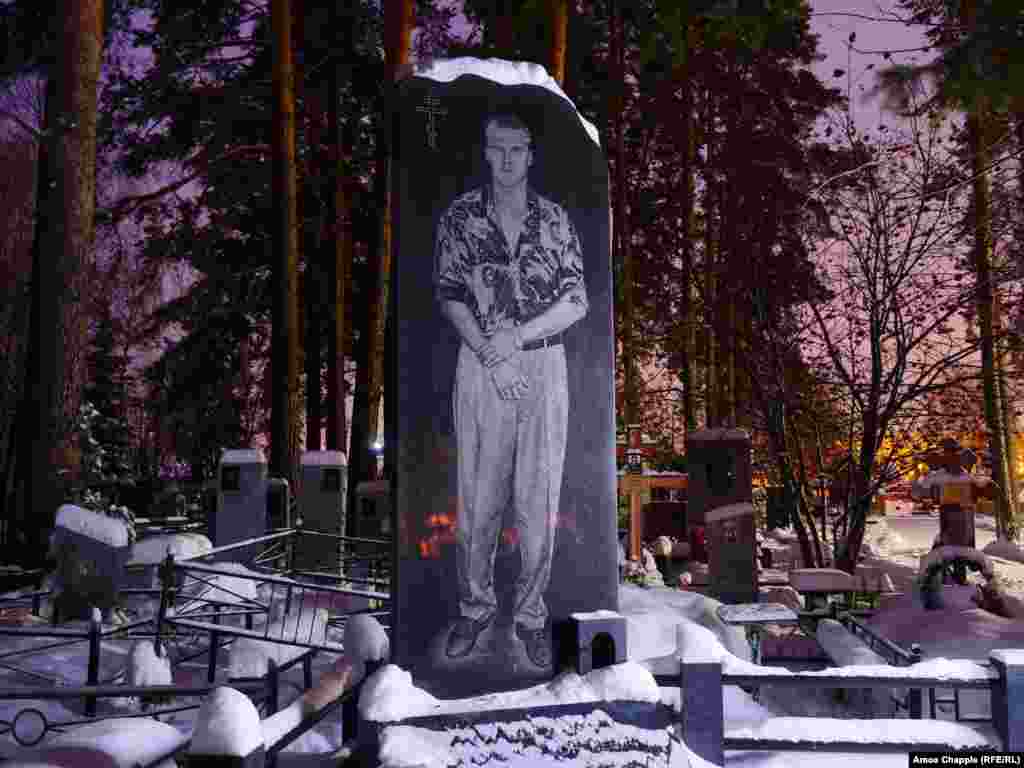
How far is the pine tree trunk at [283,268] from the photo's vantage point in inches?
605

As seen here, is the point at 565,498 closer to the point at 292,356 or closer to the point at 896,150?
the point at 896,150

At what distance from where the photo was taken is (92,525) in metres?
9.77

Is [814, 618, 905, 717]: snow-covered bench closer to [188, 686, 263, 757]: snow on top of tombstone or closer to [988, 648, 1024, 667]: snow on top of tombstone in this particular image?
[988, 648, 1024, 667]: snow on top of tombstone

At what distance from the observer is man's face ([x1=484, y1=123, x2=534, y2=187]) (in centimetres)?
577

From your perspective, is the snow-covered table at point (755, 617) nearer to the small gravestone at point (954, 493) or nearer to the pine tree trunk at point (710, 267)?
the small gravestone at point (954, 493)

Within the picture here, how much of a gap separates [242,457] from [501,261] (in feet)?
32.8

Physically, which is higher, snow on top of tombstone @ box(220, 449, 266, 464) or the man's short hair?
the man's short hair

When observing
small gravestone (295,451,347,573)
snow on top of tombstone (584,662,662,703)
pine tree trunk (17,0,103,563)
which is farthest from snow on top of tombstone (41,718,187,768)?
small gravestone (295,451,347,573)

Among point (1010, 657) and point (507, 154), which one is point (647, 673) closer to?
point (1010, 657)

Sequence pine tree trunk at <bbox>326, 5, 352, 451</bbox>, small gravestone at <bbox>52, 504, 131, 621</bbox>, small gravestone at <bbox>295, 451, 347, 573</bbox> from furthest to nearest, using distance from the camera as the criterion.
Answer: pine tree trunk at <bbox>326, 5, 352, 451</bbox> → small gravestone at <bbox>295, 451, 347, 573</bbox> → small gravestone at <bbox>52, 504, 131, 621</bbox>

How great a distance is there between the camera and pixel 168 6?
17.6 meters

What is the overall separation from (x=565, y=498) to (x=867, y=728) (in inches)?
96.9

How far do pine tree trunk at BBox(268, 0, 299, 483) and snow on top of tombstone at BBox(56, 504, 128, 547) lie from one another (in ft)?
18.1

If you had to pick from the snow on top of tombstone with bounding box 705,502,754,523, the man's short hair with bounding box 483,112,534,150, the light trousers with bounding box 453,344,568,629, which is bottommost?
the snow on top of tombstone with bounding box 705,502,754,523
